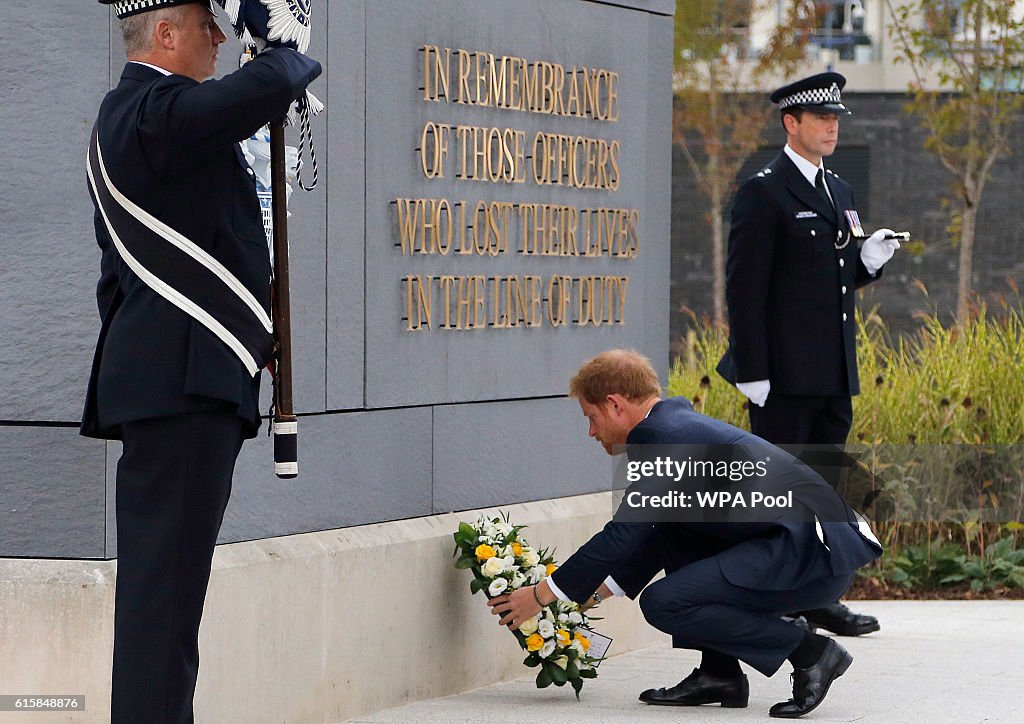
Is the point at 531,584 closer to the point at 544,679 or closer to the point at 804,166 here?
the point at 544,679

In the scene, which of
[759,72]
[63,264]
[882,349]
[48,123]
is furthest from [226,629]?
[759,72]

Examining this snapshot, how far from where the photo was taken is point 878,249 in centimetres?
703

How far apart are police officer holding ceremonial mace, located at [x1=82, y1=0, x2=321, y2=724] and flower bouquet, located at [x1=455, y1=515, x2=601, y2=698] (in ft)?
6.46

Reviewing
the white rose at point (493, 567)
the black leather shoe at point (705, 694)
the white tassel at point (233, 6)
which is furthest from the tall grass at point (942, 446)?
the white tassel at point (233, 6)

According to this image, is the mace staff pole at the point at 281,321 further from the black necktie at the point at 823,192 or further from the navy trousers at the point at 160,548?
the black necktie at the point at 823,192

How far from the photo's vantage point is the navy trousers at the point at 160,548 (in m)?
3.58

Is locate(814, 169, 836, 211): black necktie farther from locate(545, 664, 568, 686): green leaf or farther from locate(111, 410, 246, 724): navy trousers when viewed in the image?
locate(111, 410, 246, 724): navy trousers

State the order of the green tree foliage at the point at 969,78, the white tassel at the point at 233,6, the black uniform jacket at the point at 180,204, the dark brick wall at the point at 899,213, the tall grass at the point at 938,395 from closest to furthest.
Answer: the black uniform jacket at the point at 180,204 < the white tassel at the point at 233,6 < the tall grass at the point at 938,395 < the green tree foliage at the point at 969,78 < the dark brick wall at the point at 899,213

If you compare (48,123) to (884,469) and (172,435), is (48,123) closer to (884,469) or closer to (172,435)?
(172,435)

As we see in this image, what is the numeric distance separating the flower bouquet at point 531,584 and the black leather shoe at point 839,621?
160cm

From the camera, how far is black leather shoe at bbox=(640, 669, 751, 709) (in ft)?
18.3

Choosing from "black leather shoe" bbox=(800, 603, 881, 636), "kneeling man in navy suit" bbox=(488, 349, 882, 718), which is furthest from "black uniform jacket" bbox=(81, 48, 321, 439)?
"black leather shoe" bbox=(800, 603, 881, 636)

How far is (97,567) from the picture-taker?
4.51 m

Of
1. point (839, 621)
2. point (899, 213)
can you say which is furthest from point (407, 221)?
point (899, 213)
